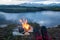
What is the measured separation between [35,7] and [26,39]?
422mm

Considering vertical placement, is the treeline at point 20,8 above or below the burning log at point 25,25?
above

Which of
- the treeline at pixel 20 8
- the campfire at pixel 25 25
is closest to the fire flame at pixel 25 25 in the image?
the campfire at pixel 25 25

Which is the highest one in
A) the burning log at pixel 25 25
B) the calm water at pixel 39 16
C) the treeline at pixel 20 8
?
the treeline at pixel 20 8

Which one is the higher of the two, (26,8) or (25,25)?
(26,8)

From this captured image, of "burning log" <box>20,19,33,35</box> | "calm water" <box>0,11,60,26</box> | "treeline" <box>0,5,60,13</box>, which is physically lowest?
"burning log" <box>20,19,33,35</box>

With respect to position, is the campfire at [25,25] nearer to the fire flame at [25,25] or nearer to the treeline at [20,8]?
the fire flame at [25,25]

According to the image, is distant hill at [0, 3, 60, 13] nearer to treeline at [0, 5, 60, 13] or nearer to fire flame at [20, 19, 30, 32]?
treeline at [0, 5, 60, 13]

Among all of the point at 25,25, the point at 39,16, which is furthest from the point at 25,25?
the point at 39,16

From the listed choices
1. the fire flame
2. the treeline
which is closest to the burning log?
the fire flame

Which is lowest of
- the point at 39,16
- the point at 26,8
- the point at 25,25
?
the point at 25,25

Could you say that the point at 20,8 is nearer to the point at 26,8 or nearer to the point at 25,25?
the point at 26,8

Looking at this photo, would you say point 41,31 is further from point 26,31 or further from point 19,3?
point 19,3

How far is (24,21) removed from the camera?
2252 millimetres

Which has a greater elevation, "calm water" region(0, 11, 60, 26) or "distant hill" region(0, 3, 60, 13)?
"distant hill" region(0, 3, 60, 13)
